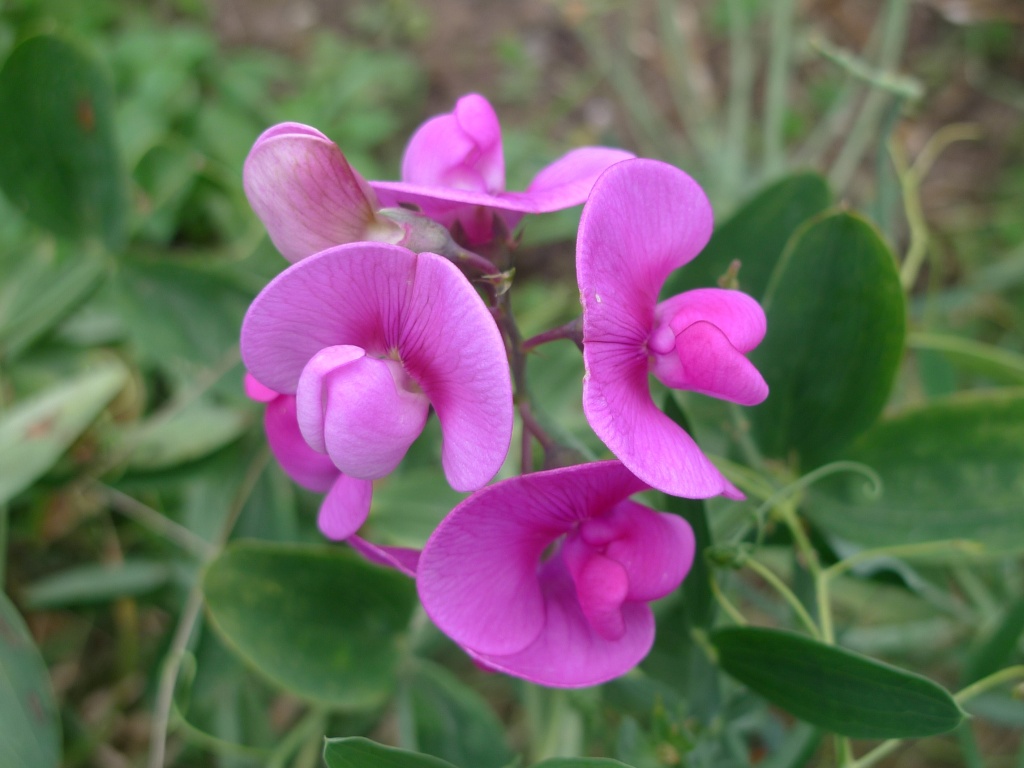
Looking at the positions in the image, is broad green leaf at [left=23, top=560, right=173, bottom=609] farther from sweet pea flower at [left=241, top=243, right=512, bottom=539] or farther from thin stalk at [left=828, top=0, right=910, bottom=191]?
thin stalk at [left=828, top=0, right=910, bottom=191]

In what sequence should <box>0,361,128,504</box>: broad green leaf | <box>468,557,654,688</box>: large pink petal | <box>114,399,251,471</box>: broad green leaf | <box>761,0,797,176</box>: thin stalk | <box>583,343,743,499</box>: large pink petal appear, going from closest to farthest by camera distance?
<box>583,343,743,499</box>: large pink petal
<box>468,557,654,688</box>: large pink petal
<box>0,361,128,504</box>: broad green leaf
<box>114,399,251,471</box>: broad green leaf
<box>761,0,797,176</box>: thin stalk

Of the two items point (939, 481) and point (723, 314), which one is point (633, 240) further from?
point (939, 481)

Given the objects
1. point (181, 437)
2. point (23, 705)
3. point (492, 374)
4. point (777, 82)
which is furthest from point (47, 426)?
point (777, 82)

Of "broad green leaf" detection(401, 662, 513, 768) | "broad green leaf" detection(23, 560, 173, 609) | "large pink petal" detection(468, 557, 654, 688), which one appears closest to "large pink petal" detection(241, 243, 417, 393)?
"large pink petal" detection(468, 557, 654, 688)

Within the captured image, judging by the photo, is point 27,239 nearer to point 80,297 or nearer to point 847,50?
point 80,297

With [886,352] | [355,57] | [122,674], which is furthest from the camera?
[355,57]

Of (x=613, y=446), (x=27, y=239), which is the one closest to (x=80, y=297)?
(x=27, y=239)

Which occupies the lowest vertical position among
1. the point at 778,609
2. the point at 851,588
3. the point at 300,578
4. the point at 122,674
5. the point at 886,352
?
the point at 122,674

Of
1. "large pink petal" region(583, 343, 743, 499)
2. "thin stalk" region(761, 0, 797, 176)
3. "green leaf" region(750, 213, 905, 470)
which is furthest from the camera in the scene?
"thin stalk" region(761, 0, 797, 176)
